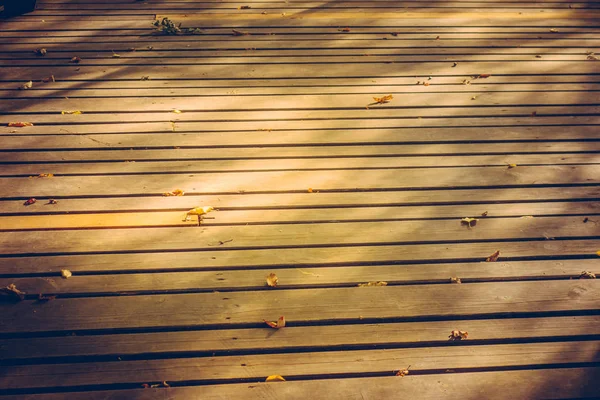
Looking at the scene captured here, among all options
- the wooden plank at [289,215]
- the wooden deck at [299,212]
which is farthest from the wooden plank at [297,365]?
the wooden plank at [289,215]

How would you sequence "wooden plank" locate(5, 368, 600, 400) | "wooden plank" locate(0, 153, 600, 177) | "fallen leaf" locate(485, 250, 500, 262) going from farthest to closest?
"wooden plank" locate(0, 153, 600, 177)
"fallen leaf" locate(485, 250, 500, 262)
"wooden plank" locate(5, 368, 600, 400)

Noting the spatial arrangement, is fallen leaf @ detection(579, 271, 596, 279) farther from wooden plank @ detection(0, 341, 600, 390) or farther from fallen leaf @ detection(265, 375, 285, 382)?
fallen leaf @ detection(265, 375, 285, 382)

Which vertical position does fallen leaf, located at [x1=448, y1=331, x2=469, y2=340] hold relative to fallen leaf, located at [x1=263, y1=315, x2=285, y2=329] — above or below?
below

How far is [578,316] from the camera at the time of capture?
1872mm

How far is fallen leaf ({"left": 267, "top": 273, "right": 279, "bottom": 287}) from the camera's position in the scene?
1.95m

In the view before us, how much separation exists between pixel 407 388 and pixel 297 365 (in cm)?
38

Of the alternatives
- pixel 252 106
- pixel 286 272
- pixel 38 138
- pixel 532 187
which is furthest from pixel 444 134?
pixel 38 138

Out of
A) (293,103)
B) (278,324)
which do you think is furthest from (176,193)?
(293,103)

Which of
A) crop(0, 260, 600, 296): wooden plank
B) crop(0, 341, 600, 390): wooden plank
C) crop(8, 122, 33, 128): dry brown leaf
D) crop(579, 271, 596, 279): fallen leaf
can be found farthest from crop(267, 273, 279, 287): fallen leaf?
crop(8, 122, 33, 128): dry brown leaf

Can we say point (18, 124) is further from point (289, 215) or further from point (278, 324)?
point (278, 324)

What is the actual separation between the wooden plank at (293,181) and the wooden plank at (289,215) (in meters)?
0.15

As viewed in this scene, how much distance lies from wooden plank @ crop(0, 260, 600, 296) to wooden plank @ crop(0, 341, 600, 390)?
12.5 inches

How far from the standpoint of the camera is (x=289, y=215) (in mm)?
2279

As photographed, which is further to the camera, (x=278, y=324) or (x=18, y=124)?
(x=18, y=124)
